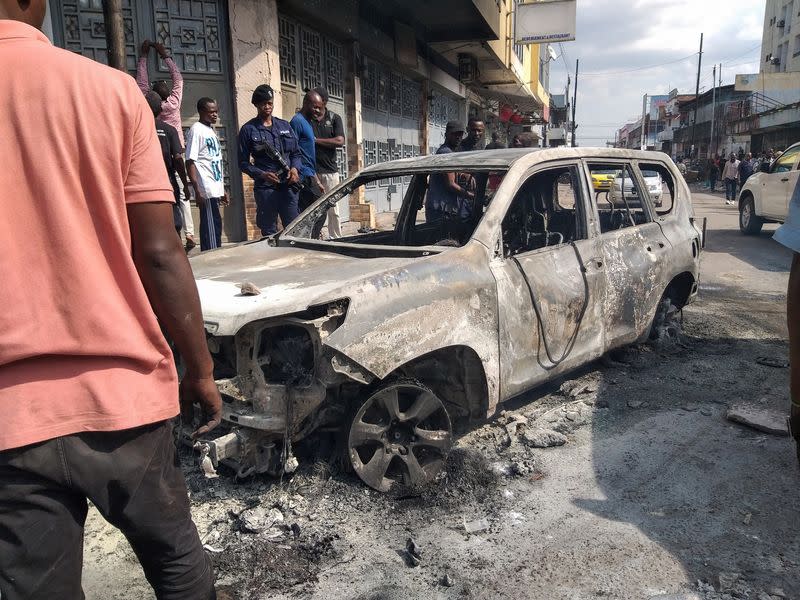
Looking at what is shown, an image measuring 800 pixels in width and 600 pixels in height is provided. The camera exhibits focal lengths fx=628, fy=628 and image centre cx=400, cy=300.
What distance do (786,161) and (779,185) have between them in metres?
0.56

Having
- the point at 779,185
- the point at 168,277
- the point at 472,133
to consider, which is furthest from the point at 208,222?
the point at 779,185

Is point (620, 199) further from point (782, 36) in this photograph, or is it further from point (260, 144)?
point (782, 36)

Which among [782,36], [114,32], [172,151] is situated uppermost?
[782,36]

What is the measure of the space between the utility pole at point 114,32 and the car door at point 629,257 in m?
3.62

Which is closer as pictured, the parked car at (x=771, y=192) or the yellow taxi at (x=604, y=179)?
the yellow taxi at (x=604, y=179)

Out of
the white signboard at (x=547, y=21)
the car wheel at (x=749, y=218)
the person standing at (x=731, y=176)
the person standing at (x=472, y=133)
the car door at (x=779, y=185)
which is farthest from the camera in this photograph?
the person standing at (x=731, y=176)

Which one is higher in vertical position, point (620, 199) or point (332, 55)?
point (332, 55)

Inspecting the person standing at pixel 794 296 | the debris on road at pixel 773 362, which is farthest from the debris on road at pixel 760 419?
the person standing at pixel 794 296

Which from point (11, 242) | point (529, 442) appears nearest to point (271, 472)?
point (529, 442)

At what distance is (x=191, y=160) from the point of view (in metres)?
6.62

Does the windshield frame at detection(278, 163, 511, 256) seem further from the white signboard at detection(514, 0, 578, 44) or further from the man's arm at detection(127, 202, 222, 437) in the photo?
the white signboard at detection(514, 0, 578, 44)

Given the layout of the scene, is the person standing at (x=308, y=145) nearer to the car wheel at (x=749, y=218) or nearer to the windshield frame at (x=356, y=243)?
the windshield frame at (x=356, y=243)

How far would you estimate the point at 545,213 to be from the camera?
15.2 ft

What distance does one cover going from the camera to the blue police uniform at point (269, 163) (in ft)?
20.8
